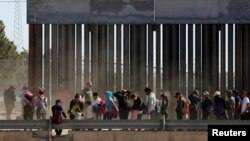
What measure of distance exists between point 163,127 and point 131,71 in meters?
8.89

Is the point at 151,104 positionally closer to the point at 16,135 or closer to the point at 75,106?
the point at 75,106

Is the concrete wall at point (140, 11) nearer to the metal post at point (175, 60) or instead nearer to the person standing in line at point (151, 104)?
the metal post at point (175, 60)

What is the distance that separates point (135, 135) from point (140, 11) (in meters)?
8.78

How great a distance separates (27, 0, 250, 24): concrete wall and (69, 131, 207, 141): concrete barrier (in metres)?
8.44

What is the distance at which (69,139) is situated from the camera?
21.6 m

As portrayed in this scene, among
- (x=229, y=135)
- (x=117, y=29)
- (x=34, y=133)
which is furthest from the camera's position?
(x=117, y=29)

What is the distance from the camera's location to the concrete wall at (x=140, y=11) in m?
29.5

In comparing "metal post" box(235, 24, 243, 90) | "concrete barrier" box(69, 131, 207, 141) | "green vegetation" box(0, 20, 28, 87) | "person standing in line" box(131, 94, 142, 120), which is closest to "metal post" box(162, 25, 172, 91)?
"metal post" box(235, 24, 243, 90)

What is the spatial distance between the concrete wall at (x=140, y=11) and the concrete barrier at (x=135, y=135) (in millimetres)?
8445

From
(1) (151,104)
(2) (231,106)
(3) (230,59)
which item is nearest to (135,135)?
(1) (151,104)

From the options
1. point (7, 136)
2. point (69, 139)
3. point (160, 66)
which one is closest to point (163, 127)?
point (69, 139)

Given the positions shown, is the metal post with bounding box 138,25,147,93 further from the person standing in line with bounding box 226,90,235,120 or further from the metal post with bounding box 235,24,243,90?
the person standing in line with bounding box 226,90,235,120

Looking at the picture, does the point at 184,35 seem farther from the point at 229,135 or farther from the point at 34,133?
the point at 229,135

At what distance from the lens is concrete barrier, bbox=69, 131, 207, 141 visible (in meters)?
21.7
